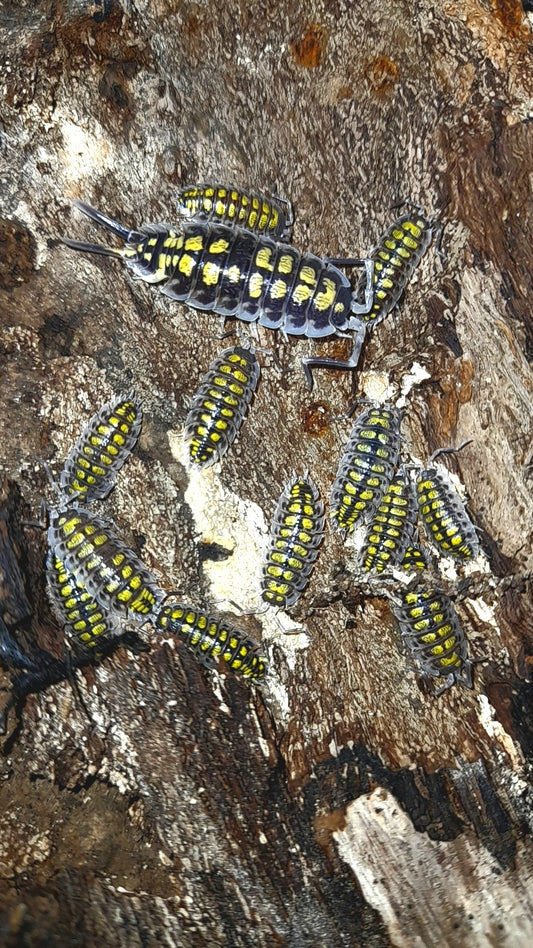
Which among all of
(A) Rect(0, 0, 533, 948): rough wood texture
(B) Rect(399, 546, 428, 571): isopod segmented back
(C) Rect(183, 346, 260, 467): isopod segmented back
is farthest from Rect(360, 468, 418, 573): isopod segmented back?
(C) Rect(183, 346, 260, 467): isopod segmented back

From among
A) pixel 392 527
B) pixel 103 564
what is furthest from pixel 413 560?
pixel 103 564

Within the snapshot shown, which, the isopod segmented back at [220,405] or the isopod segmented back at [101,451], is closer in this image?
the isopod segmented back at [101,451]

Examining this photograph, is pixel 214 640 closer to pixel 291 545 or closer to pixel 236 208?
pixel 291 545

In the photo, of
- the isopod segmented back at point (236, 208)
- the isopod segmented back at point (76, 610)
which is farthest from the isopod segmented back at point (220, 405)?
the isopod segmented back at point (76, 610)

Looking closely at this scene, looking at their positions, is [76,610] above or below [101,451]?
below

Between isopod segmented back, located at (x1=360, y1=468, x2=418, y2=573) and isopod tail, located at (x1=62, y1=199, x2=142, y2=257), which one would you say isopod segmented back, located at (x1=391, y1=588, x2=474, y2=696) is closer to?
isopod segmented back, located at (x1=360, y1=468, x2=418, y2=573)

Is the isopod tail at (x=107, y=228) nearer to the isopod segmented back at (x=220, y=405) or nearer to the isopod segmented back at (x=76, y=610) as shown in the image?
the isopod segmented back at (x=220, y=405)
